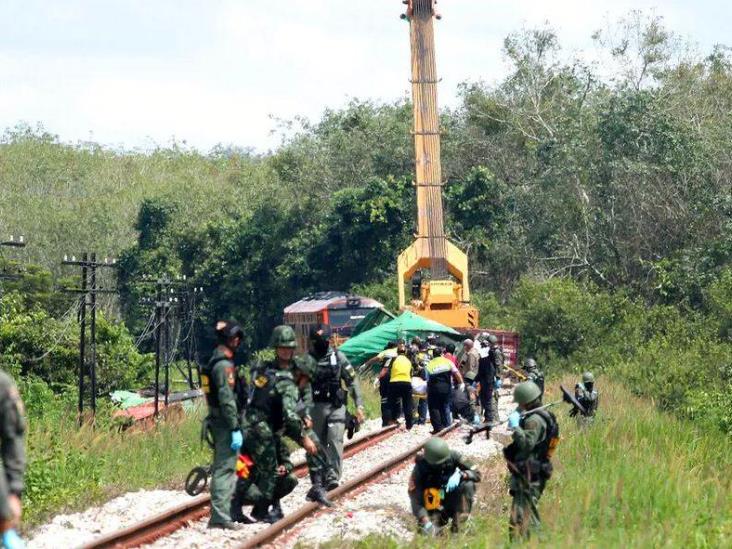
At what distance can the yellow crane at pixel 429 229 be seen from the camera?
142ft

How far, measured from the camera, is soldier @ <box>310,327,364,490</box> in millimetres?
14596

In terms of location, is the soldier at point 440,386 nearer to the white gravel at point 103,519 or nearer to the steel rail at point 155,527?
the white gravel at point 103,519

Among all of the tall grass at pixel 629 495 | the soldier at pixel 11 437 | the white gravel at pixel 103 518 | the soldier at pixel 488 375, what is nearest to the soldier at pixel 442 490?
the tall grass at pixel 629 495

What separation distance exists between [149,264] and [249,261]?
818 centimetres

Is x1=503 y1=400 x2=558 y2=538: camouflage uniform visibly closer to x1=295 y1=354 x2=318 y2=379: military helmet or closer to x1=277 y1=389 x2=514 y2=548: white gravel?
x1=277 y1=389 x2=514 y2=548: white gravel

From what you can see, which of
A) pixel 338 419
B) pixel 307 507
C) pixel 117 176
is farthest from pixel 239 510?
pixel 117 176

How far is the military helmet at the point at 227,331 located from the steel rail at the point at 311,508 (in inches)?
69.9

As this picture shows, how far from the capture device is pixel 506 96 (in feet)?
225

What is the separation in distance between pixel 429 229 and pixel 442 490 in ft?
123

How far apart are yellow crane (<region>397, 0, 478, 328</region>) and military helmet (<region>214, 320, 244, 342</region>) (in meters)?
30.7

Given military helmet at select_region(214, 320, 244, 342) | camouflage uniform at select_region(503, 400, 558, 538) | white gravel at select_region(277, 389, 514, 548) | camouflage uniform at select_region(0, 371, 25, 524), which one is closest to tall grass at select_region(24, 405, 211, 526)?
white gravel at select_region(277, 389, 514, 548)

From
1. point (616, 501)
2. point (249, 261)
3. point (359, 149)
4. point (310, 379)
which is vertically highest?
point (359, 149)

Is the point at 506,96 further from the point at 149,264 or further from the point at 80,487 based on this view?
the point at 80,487

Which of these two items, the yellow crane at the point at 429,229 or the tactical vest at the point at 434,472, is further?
the yellow crane at the point at 429,229
